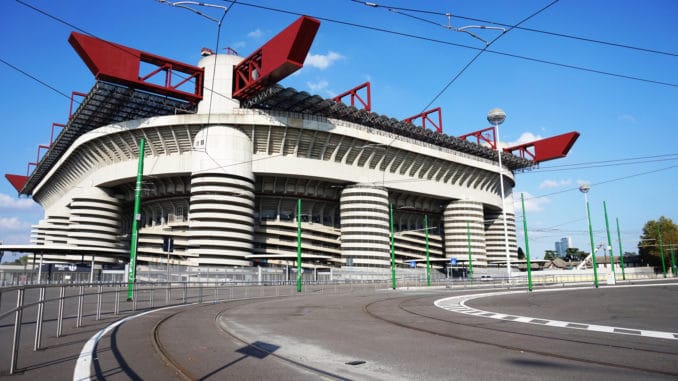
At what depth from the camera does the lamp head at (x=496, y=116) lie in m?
60.0

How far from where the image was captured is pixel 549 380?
5.75m

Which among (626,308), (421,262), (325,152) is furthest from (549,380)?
(421,262)

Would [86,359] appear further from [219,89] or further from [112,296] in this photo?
[219,89]

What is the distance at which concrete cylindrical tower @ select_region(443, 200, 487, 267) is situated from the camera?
70312 millimetres

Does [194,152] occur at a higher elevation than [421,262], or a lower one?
higher

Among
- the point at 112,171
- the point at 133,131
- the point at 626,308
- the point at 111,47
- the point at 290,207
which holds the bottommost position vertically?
the point at 626,308

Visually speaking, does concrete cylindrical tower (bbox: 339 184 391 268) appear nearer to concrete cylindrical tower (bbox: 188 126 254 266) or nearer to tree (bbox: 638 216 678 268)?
concrete cylindrical tower (bbox: 188 126 254 266)

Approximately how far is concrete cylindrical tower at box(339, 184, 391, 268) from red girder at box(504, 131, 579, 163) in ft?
107

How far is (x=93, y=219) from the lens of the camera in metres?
56.3

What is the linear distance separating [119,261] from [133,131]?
17774 mm

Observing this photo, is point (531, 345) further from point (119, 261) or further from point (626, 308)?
point (119, 261)

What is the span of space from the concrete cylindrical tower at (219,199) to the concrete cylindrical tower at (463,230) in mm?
34419

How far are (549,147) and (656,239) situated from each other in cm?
2550

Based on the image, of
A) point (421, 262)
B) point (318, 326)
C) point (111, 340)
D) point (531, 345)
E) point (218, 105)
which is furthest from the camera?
point (421, 262)
